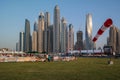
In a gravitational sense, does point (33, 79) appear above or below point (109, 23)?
below

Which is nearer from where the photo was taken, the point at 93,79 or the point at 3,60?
the point at 93,79

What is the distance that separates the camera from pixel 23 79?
1952cm

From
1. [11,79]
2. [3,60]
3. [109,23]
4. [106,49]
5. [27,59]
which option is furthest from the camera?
[106,49]

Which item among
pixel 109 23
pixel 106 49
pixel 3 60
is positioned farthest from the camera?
pixel 106 49

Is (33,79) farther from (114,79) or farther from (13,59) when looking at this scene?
(13,59)

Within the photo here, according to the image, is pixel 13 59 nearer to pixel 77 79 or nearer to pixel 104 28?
pixel 104 28

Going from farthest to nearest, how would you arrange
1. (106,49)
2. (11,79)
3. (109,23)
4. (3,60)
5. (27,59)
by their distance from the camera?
(106,49), (27,59), (3,60), (109,23), (11,79)

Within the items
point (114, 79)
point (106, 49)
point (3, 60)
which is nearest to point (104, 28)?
point (114, 79)

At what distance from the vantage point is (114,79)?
64.5 feet

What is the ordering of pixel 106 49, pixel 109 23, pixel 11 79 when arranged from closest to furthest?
pixel 11 79, pixel 109 23, pixel 106 49

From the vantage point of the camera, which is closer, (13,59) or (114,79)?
(114,79)

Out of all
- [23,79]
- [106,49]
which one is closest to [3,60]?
[23,79]

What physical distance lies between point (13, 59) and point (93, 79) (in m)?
47.0

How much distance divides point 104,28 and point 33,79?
2113cm
